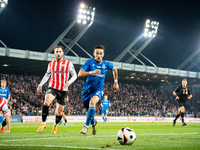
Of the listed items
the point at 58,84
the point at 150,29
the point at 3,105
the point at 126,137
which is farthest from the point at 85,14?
the point at 126,137

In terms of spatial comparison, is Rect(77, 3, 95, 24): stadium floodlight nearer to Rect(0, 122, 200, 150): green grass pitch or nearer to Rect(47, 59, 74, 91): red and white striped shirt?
Rect(47, 59, 74, 91): red and white striped shirt

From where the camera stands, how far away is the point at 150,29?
3625cm

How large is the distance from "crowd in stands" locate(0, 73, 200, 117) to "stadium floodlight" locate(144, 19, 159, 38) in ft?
31.7

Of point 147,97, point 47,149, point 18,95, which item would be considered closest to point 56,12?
point 18,95

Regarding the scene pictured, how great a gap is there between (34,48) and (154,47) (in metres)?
18.4

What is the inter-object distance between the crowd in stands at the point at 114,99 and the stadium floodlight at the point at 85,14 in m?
9.48

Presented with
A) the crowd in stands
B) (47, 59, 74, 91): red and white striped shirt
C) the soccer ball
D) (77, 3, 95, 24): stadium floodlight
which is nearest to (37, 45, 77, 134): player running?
(47, 59, 74, 91): red and white striped shirt

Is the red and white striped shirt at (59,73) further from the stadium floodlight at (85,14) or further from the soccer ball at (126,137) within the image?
the stadium floodlight at (85,14)

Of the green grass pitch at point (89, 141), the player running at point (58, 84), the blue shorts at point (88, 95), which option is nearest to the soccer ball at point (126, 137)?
the green grass pitch at point (89, 141)

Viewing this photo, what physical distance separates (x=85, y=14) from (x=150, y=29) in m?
10.7

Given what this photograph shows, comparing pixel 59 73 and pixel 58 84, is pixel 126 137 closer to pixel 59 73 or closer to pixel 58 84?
pixel 58 84

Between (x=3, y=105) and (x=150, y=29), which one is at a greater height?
(x=150, y=29)

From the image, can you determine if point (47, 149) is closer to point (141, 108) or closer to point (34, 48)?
point (34, 48)

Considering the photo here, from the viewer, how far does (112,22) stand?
111ft
